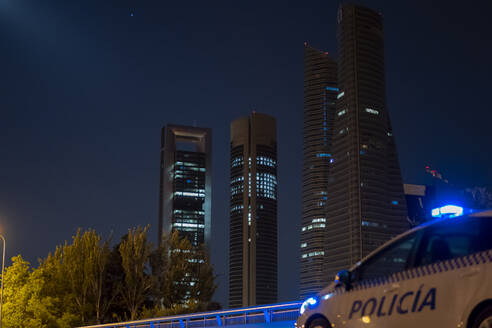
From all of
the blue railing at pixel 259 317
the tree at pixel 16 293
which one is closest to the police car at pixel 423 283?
the blue railing at pixel 259 317

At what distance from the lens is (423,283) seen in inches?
278

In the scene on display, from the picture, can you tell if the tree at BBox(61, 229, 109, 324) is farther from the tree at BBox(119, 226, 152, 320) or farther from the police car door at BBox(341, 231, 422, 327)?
the police car door at BBox(341, 231, 422, 327)

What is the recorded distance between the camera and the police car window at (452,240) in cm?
671

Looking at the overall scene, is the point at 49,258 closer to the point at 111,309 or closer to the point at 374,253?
the point at 111,309

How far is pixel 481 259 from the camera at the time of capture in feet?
21.1

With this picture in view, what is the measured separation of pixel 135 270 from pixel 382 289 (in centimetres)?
4362

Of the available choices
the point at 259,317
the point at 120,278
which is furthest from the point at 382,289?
the point at 120,278

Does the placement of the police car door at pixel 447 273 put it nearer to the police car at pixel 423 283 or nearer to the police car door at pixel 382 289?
the police car at pixel 423 283

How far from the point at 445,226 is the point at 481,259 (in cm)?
77

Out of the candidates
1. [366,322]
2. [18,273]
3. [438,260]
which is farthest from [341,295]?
[18,273]

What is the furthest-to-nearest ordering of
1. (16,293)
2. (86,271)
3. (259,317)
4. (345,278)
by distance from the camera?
(86,271) < (16,293) < (259,317) < (345,278)

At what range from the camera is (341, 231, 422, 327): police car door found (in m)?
7.38

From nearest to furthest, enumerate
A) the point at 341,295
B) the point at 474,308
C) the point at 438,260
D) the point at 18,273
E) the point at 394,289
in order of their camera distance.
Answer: the point at 474,308, the point at 438,260, the point at 394,289, the point at 341,295, the point at 18,273

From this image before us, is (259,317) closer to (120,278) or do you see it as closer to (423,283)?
(423,283)
